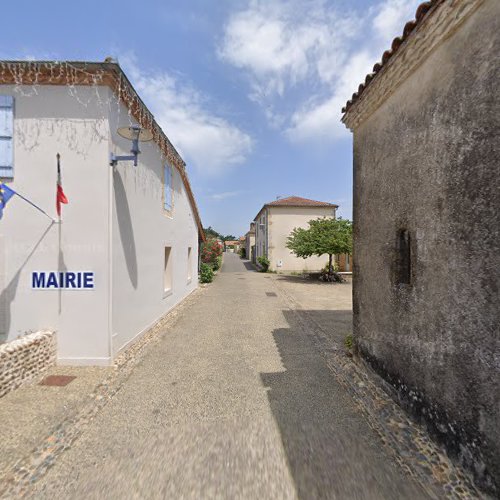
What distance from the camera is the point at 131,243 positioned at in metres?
5.68

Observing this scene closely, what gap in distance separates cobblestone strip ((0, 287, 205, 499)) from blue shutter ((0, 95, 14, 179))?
3907mm

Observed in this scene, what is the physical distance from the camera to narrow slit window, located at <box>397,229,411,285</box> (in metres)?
3.37

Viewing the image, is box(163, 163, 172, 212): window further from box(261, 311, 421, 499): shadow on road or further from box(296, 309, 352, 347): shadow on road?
box(261, 311, 421, 499): shadow on road

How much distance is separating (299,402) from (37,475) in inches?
114

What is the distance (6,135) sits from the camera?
4.54m

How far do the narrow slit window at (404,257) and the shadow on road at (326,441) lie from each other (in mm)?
1842

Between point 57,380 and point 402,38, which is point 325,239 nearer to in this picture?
point 402,38

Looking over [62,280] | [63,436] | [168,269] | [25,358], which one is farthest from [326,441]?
[168,269]

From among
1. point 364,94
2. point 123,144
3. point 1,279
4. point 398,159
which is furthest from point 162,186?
point 398,159

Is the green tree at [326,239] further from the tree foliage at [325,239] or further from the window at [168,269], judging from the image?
the window at [168,269]

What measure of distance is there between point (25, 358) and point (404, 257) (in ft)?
18.9

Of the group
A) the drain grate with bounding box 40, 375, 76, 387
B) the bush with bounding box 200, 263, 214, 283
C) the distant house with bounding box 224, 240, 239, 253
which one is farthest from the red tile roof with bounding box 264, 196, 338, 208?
the distant house with bounding box 224, 240, 239, 253

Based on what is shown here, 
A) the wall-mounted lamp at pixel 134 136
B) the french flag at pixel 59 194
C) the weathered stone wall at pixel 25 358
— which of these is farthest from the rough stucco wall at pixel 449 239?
the weathered stone wall at pixel 25 358

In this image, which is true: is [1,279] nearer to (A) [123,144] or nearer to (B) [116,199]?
(B) [116,199]
